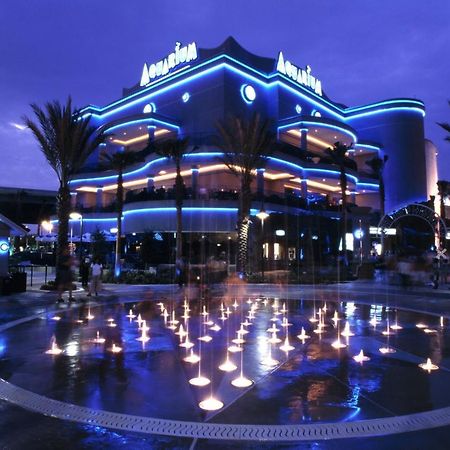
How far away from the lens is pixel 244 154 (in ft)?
98.5

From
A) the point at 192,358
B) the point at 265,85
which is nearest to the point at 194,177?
the point at 265,85

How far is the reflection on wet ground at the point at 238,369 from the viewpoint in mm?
5625

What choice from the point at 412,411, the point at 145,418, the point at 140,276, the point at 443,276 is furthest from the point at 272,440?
the point at 443,276

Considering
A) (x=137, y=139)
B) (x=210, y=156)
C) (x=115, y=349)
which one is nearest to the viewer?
(x=115, y=349)

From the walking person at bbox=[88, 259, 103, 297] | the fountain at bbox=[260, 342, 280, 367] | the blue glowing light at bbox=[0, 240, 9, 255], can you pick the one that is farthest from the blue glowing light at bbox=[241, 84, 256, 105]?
the fountain at bbox=[260, 342, 280, 367]

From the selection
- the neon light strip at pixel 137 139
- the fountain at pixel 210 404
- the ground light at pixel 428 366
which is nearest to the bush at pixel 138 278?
the ground light at pixel 428 366

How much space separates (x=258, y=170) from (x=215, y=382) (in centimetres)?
4124

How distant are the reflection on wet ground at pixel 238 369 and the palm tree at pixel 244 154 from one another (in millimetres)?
16925

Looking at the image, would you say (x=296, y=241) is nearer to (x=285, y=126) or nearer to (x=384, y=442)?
(x=285, y=126)

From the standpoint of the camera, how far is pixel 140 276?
27328 millimetres

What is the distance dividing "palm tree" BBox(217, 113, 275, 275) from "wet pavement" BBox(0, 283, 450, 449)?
17.7 metres

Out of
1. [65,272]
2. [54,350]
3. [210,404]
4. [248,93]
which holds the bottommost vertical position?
[210,404]

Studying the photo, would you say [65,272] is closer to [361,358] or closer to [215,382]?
[215,382]

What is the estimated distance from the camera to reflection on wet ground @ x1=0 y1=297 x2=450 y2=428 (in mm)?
5625
